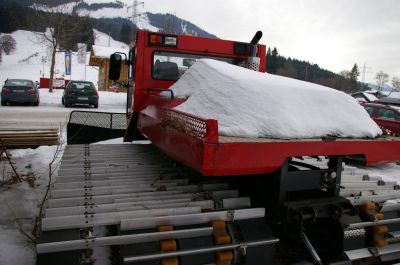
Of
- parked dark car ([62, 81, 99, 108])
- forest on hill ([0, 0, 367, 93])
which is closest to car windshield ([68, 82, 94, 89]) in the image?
A: parked dark car ([62, 81, 99, 108])

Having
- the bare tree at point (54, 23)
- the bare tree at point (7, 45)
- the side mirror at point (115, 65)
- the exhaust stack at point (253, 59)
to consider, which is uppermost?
the bare tree at point (7, 45)

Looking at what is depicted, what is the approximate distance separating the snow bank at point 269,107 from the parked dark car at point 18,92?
17208mm

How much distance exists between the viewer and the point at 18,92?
59.1 feet

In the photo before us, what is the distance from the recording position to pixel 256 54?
511 centimetres

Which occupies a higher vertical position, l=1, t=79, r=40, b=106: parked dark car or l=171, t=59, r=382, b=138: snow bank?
l=171, t=59, r=382, b=138: snow bank

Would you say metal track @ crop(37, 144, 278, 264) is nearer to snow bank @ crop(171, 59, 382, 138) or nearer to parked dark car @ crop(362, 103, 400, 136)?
snow bank @ crop(171, 59, 382, 138)

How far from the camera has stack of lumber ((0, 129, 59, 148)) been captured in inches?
274

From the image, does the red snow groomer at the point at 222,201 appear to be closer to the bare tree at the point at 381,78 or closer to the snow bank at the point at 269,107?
the snow bank at the point at 269,107

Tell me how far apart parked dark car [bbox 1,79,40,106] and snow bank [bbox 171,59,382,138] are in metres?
17.2

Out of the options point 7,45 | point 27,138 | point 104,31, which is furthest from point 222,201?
point 104,31

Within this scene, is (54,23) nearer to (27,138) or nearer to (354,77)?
(27,138)

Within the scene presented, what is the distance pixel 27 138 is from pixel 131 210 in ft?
18.0

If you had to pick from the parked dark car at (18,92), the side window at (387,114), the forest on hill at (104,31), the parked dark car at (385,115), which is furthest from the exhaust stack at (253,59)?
the forest on hill at (104,31)

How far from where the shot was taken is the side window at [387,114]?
1046cm
